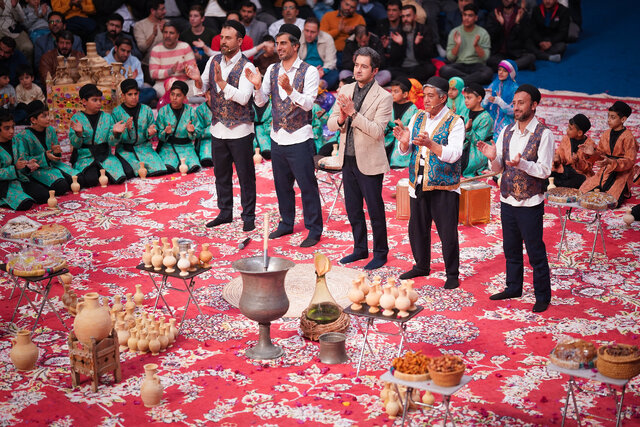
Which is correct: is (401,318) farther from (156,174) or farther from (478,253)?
(156,174)

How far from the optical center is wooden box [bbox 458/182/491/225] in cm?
795

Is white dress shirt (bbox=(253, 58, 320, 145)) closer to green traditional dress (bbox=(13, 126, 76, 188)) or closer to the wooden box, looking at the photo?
the wooden box

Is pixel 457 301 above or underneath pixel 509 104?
underneath

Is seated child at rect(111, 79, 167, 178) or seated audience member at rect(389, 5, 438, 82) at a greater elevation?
seated audience member at rect(389, 5, 438, 82)

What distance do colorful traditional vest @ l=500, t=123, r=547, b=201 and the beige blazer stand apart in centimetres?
106

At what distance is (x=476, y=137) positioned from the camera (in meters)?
9.55

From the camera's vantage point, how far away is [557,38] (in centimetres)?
1275

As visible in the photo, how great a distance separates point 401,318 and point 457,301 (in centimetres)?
142

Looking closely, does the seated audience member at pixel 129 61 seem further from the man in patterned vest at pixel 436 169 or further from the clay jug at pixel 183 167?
the man in patterned vest at pixel 436 169

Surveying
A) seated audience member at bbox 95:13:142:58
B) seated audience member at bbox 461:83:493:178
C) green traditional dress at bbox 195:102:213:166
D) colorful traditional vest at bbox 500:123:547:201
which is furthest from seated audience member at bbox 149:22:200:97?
colorful traditional vest at bbox 500:123:547:201

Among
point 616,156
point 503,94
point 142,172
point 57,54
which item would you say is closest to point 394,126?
point 503,94

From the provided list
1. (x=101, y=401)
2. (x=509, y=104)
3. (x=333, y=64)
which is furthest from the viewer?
(x=333, y=64)

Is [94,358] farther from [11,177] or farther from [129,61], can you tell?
[129,61]

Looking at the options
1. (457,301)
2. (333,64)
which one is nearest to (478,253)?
(457,301)
